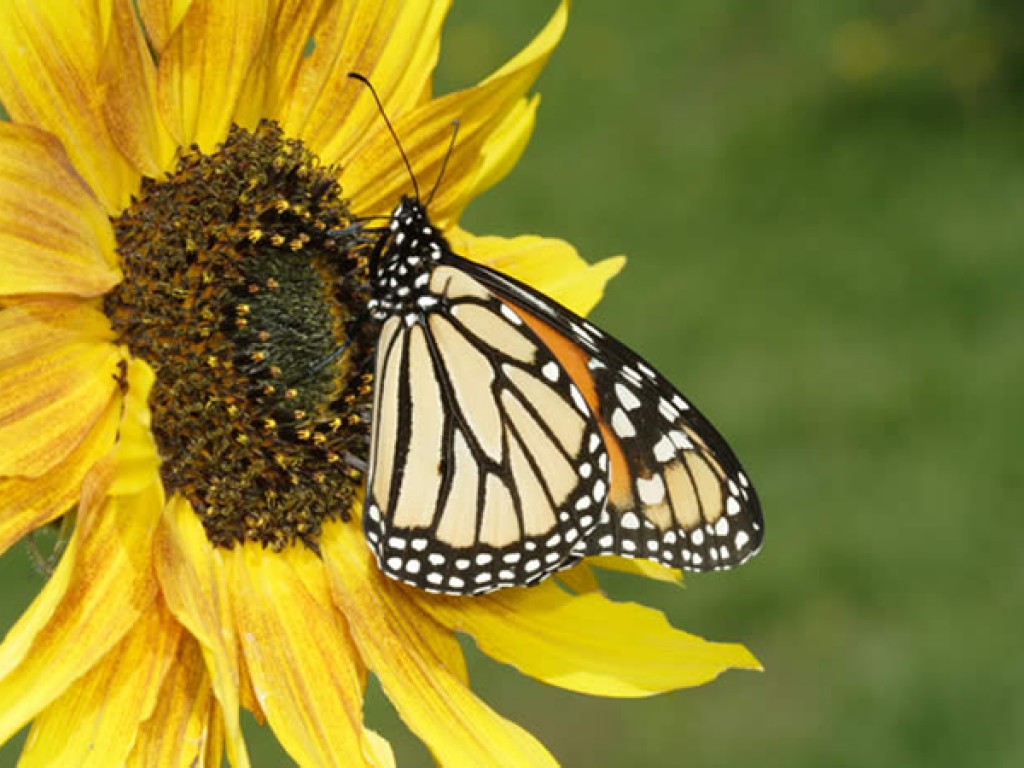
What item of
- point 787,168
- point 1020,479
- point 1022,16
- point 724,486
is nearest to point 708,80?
point 787,168

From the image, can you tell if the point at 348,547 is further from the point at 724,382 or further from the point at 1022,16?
the point at 1022,16

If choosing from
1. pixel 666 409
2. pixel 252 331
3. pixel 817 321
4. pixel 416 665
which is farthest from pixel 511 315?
pixel 817 321

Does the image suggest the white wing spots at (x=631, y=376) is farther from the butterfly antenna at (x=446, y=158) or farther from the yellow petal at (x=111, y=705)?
the yellow petal at (x=111, y=705)

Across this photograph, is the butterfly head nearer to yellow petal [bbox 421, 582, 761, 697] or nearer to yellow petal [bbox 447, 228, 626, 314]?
yellow petal [bbox 447, 228, 626, 314]

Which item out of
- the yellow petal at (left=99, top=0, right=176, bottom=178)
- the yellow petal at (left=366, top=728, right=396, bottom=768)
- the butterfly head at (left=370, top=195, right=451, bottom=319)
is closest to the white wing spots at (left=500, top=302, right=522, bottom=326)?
the butterfly head at (left=370, top=195, right=451, bottom=319)

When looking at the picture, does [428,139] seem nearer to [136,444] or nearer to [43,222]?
[43,222]

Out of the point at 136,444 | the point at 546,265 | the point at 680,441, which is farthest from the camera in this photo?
the point at 546,265
